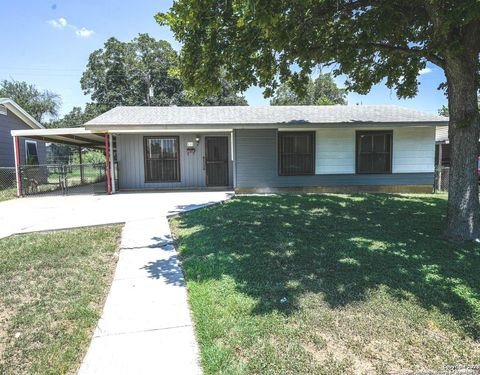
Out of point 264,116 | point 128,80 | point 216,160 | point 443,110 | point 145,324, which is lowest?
point 145,324

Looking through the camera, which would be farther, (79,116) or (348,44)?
(79,116)

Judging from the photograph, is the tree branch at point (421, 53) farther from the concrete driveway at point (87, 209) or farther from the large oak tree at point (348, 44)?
the concrete driveway at point (87, 209)

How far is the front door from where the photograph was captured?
1254 centimetres

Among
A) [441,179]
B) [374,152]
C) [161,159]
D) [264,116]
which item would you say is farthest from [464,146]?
[161,159]

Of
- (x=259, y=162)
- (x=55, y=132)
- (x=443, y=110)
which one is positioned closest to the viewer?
(x=259, y=162)

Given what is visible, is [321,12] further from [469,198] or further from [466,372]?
[466,372]

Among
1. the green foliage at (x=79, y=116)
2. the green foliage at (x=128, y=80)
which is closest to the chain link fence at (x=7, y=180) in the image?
the green foliage at (x=79, y=116)

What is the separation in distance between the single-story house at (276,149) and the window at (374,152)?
1.4 inches

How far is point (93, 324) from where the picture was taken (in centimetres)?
291

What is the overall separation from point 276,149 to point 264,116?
6.01ft

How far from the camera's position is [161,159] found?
40.5ft

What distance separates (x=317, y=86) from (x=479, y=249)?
4134 cm

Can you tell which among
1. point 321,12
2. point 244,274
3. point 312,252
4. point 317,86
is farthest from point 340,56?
point 317,86

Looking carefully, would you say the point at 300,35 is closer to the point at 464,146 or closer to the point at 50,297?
the point at 464,146
